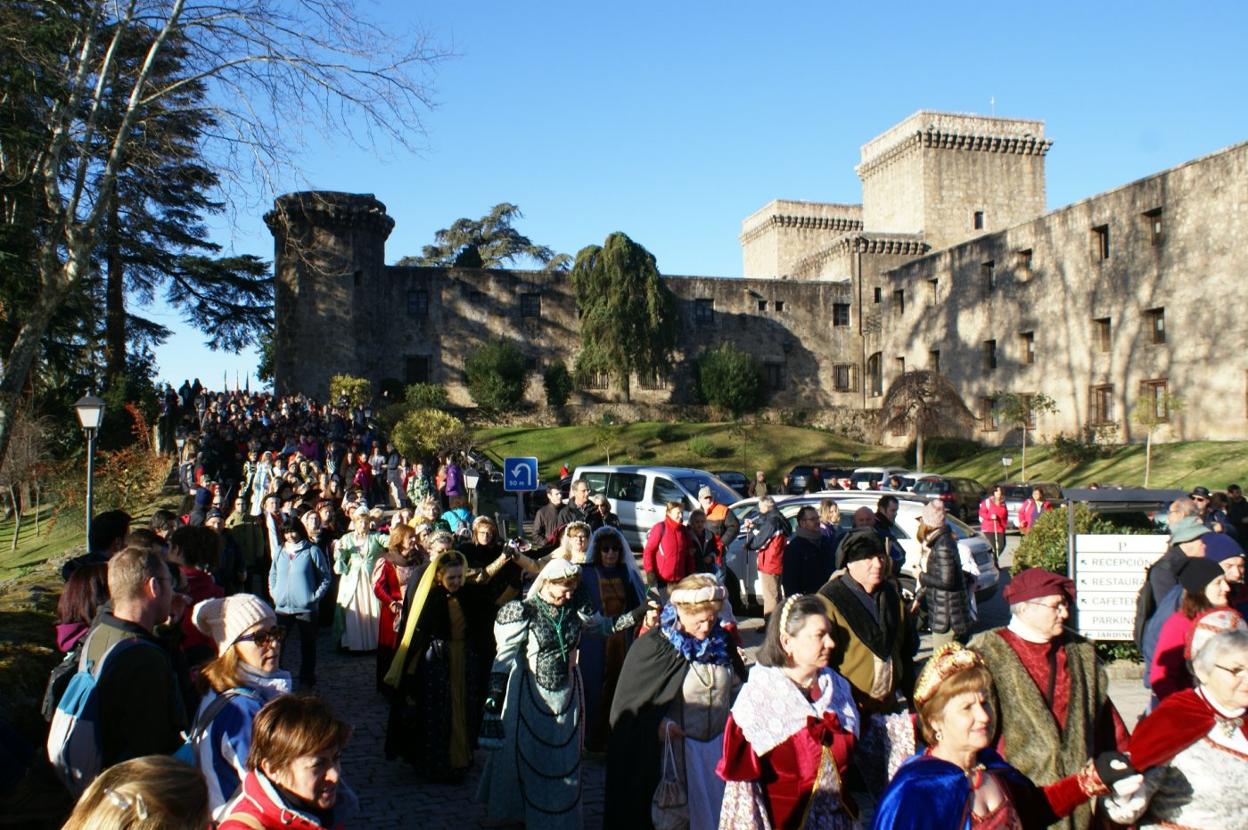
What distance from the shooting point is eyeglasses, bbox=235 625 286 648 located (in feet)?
12.4

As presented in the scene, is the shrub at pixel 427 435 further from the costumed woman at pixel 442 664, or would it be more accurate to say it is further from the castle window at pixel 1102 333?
the castle window at pixel 1102 333

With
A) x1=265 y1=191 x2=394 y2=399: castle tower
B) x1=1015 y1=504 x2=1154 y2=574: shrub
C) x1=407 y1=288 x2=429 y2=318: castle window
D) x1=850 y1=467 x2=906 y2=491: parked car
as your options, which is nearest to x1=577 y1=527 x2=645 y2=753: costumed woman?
x1=1015 y1=504 x2=1154 y2=574: shrub

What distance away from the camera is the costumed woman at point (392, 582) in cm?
867

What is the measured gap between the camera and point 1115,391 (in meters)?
36.8

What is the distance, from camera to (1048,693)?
13.0 ft

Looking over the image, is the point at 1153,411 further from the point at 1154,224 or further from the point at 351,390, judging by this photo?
the point at 351,390

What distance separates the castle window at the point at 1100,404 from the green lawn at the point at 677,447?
8.12 meters

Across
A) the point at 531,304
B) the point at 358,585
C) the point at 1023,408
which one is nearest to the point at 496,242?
the point at 531,304

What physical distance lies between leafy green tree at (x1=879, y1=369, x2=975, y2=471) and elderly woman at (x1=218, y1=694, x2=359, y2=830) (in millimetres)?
36652

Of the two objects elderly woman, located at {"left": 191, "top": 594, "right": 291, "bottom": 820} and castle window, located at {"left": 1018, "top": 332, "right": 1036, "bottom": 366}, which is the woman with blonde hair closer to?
elderly woman, located at {"left": 191, "top": 594, "right": 291, "bottom": 820}

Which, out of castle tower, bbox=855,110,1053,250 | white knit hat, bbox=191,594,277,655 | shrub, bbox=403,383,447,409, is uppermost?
castle tower, bbox=855,110,1053,250

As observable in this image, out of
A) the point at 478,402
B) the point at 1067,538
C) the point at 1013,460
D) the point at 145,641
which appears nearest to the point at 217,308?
the point at 478,402

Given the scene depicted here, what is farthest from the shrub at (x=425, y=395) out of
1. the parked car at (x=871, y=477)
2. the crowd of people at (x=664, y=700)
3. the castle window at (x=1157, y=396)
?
the crowd of people at (x=664, y=700)

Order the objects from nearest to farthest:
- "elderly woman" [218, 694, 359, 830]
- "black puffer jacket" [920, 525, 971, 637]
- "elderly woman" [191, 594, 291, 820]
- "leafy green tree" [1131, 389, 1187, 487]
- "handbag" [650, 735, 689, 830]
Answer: "elderly woman" [218, 694, 359, 830], "elderly woman" [191, 594, 291, 820], "handbag" [650, 735, 689, 830], "black puffer jacket" [920, 525, 971, 637], "leafy green tree" [1131, 389, 1187, 487]
